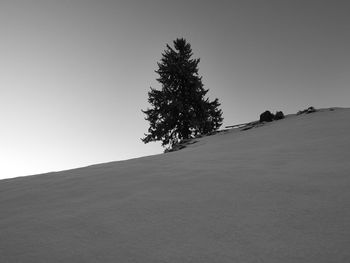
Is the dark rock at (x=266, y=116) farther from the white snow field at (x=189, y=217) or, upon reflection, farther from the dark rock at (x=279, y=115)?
the white snow field at (x=189, y=217)

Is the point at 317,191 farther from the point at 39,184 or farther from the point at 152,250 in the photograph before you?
the point at 39,184

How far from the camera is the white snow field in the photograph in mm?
1338

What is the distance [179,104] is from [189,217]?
625 inches

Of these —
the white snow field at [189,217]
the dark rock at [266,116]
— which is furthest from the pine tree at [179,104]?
the white snow field at [189,217]

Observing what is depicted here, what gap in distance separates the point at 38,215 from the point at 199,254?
1.33 meters

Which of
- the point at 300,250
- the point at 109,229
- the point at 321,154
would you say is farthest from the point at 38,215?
the point at 321,154

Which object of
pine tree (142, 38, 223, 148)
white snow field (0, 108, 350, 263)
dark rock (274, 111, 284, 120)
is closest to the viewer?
white snow field (0, 108, 350, 263)

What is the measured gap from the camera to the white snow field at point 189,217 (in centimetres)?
134

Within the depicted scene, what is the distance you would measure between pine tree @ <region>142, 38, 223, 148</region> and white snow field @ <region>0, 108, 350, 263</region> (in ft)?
48.3

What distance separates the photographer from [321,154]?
3.53 m

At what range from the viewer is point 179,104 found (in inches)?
688

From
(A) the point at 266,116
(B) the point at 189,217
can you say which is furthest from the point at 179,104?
(B) the point at 189,217

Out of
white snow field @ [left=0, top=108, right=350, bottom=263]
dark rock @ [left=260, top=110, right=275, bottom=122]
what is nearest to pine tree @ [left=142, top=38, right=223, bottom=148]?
dark rock @ [left=260, top=110, right=275, bottom=122]

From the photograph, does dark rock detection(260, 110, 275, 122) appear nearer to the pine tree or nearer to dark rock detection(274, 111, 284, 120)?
dark rock detection(274, 111, 284, 120)
